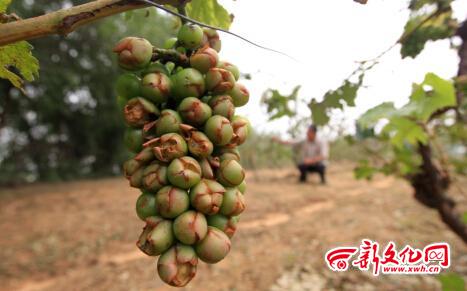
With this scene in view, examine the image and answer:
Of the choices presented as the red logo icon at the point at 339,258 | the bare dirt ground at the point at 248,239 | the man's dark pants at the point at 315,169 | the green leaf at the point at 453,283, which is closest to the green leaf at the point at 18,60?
the green leaf at the point at 453,283

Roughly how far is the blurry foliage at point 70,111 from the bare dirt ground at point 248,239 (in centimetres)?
342

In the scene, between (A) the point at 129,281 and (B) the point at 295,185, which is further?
(B) the point at 295,185

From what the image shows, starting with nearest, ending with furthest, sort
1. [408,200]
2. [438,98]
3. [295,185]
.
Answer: [438,98], [408,200], [295,185]

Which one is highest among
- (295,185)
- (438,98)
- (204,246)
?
(438,98)

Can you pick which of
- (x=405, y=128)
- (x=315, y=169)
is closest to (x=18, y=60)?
(x=405, y=128)

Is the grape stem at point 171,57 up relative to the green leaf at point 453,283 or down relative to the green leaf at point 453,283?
up

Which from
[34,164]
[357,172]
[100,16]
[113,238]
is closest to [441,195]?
[357,172]

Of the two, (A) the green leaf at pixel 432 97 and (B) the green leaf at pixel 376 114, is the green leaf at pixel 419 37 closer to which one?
(A) the green leaf at pixel 432 97

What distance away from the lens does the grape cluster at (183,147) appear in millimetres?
1090

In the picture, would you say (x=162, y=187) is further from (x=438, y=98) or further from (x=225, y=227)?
(x=438, y=98)

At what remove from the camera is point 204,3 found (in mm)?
1604

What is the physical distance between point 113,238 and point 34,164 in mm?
8209

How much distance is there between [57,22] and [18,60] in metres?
0.42

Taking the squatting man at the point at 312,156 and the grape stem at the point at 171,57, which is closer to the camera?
the grape stem at the point at 171,57
